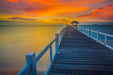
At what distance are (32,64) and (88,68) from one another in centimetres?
249

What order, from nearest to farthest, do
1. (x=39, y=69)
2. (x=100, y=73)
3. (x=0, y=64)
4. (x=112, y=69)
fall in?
1. (x=100, y=73)
2. (x=112, y=69)
3. (x=39, y=69)
4. (x=0, y=64)

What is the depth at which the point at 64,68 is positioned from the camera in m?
3.36

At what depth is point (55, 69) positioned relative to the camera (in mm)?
3287

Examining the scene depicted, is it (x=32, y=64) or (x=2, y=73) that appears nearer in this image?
(x=32, y=64)

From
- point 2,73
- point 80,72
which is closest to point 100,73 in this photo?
point 80,72

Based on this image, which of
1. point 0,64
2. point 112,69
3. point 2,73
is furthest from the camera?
point 0,64

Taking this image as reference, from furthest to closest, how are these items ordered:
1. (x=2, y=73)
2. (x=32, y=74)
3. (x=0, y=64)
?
1. (x=0, y=64)
2. (x=2, y=73)
3. (x=32, y=74)

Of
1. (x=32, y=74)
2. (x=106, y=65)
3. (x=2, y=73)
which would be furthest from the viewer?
(x=2, y=73)

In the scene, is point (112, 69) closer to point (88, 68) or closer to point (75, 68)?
point (88, 68)

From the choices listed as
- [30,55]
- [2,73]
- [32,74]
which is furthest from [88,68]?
[2,73]

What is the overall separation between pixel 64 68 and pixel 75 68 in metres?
0.44

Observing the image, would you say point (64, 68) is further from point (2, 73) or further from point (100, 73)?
point (2, 73)

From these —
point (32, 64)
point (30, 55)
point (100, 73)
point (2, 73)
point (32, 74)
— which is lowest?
point (2, 73)

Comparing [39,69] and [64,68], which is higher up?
[64,68]
